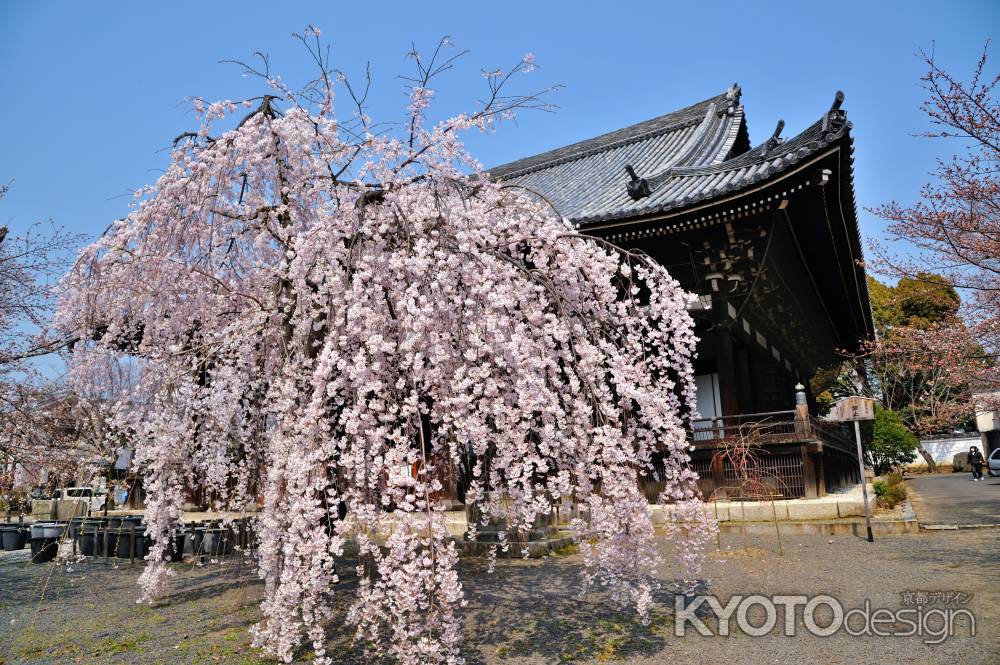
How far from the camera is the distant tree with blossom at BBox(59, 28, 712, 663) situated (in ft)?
13.4

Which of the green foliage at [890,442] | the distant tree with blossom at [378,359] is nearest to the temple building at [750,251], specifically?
the distant tree with blossom at [378,359]

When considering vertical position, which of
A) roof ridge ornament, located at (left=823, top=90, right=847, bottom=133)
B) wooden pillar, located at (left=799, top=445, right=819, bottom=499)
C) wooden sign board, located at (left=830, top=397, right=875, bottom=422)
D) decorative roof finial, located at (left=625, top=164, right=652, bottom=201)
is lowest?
wooden pillar, located at (left=799, top=445, right=819, bottom=499)

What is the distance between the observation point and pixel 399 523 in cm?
393

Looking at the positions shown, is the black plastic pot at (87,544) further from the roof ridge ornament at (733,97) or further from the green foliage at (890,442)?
the green foliage at (890,442)

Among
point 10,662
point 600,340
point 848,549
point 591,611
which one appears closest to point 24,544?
point 10,662

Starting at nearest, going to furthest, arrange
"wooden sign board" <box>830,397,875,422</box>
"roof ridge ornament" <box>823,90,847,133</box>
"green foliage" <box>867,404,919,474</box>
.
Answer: "roof ridge ornament" <box>823,90,847,133</box>, "wooden sign board" <box>830,397,875,422</box>, "green foliage" <box>867,404,919,474</box>

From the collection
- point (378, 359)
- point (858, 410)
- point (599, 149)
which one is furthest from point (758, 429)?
point (599, 149)

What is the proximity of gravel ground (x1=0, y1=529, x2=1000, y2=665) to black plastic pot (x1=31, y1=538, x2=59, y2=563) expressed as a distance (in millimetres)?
2564

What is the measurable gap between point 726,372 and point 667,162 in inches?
249

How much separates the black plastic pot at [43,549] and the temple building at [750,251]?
11597 mm

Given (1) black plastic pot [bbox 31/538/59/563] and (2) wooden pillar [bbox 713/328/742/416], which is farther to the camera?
(1) black plastic pot [bbox 31/538/59/563]

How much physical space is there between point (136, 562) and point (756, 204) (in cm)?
1265

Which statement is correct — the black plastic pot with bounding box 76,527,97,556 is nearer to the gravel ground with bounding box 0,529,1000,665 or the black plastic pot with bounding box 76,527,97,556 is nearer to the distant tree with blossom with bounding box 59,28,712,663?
the gravel ground with bounding box 0,529,1000,665

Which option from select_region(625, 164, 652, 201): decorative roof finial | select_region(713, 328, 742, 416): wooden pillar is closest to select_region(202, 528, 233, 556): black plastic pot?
select_region(713, 328, 742, 416): wooden pillar
